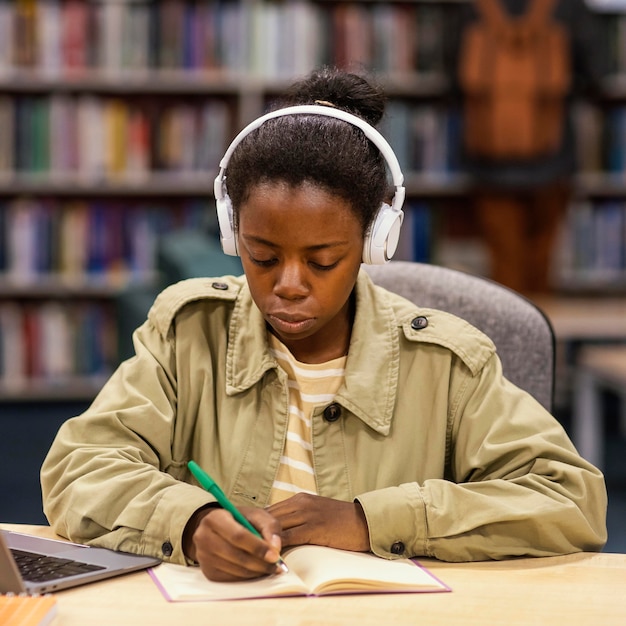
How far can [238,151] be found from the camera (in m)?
1.29

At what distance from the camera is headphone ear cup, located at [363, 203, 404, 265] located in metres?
1.27

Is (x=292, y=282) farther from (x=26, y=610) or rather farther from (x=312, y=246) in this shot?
(x=26, y=610)

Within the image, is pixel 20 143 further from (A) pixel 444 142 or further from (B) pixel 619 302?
(B) pixel 619 302

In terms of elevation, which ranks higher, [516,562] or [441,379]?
[441,379]

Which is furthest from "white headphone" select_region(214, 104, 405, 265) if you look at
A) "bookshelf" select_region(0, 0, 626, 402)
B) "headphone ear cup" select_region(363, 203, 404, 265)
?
"bookshelf" select_region(0, 0, 626, 402)

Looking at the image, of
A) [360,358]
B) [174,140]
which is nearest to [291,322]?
[360,358]

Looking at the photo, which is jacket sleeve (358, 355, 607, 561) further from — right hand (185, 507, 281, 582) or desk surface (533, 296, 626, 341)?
desk surface (533, 296, 626, 341)

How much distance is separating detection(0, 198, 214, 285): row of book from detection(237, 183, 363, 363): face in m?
3.30

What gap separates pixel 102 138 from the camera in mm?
4480

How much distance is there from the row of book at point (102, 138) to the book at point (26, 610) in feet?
11.9

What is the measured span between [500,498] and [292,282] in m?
0.33

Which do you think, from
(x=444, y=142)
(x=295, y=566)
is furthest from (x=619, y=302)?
(x=295, y=566)

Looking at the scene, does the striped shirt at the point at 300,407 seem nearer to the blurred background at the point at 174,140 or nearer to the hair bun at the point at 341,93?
the hair bun at the point at 341,93

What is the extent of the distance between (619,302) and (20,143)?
2.59 m
